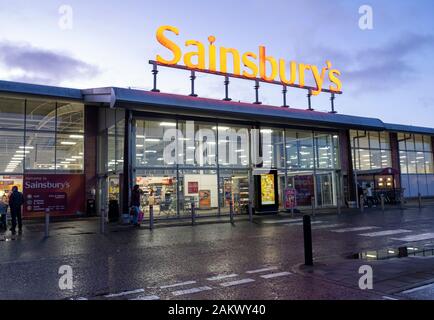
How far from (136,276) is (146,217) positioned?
13.1 m

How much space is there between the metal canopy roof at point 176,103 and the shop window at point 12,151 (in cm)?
335

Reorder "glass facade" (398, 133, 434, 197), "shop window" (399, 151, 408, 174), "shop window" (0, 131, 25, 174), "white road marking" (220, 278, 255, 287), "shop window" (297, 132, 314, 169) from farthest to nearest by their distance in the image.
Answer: "glass facade" (398, 133, 434, 197), "shop window" (399, 151, 408, 174), "shop window" (297, 132, 314, 169), "shop window" (0, 131, 25, 174), "white road marking" (220, 278, 255, 287)

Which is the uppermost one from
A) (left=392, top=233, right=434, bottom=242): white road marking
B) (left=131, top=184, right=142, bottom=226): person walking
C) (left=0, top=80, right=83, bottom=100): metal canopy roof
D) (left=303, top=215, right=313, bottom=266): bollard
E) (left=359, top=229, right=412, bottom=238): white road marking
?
(left=0, top=80, right=83, bottom=100): metal canopy roof

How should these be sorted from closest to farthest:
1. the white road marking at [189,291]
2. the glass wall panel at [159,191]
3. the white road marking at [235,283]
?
the white road marking at [189,291], the white road marking at [235,283], the glass wall panel at [159,191]

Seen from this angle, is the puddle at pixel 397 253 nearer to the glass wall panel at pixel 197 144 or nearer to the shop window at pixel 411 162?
the glass wall panel at pixel 197 144

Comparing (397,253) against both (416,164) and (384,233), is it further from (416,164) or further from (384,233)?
(416,164)

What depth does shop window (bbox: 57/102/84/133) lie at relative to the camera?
23.3m

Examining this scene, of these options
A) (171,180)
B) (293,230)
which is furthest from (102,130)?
(293,230)

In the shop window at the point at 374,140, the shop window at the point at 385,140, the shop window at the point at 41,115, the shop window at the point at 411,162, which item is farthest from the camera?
the shop window at the point at 411,162

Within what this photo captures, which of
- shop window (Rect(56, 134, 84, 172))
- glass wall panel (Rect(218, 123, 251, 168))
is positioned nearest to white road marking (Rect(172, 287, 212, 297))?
glass wall panel (Rect(218, 123, 251, 168))

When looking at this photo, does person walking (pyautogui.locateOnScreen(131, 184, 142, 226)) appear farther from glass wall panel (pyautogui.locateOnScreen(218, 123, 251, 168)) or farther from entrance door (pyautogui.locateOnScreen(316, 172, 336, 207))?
entrance door (pyautogui.locateOnScreen(316, 172, 336, 207))

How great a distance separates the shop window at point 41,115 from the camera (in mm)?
22484

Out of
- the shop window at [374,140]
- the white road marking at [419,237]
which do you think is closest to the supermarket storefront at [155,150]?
the white road marking at [419,237]

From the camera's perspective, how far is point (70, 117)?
2380 cm
